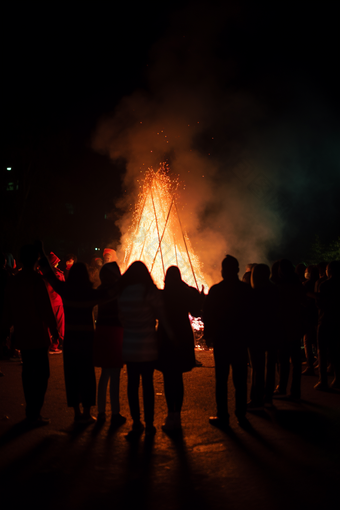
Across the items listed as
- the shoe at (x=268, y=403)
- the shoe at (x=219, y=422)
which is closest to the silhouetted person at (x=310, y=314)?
the shoe at (x=268, y=403)

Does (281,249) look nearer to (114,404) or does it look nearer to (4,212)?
(4,212)

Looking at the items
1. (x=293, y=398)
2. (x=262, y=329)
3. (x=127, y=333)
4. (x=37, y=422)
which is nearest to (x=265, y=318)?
(x=262, y=329)

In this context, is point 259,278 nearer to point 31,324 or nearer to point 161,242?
point 31,324

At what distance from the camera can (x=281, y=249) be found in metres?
51.2

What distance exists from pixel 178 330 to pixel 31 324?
1.72m

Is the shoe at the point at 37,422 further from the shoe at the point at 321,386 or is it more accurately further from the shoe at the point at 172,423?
the shoe at the point at 321,386

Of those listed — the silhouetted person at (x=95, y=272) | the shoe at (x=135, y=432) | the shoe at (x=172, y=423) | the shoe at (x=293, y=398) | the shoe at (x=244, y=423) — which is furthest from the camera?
the silhouetted person at (x=95, y=272)

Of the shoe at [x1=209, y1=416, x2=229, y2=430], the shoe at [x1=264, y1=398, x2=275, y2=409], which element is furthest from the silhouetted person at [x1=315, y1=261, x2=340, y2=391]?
the shoe at [x1=209, y1=416, x2=229, y2=430]

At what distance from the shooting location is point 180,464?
4.05 meters

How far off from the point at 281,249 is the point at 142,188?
33588 millimetres

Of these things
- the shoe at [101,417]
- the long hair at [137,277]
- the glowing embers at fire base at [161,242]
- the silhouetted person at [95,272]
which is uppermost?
the glowing embers at fire base at [161,242]

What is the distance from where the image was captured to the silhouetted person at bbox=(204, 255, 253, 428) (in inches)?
211

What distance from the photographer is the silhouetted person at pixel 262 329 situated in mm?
6008

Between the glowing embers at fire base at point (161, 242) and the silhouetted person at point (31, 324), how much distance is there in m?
9.76
